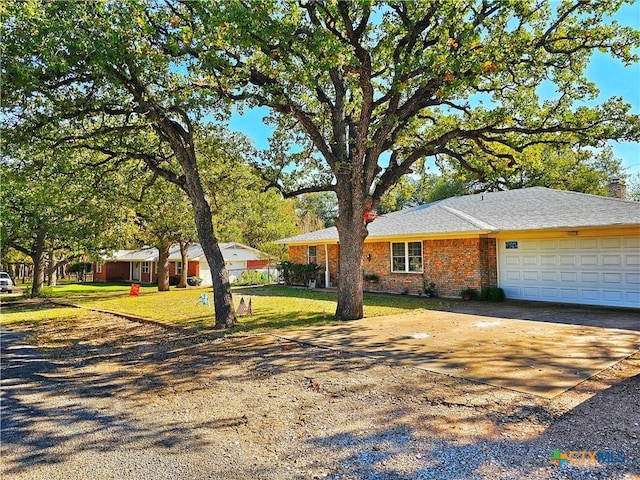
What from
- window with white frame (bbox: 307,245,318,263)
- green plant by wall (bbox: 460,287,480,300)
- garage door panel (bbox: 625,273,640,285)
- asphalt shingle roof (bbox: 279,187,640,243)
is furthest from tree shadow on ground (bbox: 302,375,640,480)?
window with white frame (bbox: 307,245,318,263)

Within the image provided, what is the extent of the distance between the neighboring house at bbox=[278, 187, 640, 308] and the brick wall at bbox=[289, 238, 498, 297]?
35 millimetres

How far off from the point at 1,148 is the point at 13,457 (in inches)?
309

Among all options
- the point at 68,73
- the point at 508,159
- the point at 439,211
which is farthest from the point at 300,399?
the point at 439,211

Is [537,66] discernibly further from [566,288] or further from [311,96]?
[566,288]

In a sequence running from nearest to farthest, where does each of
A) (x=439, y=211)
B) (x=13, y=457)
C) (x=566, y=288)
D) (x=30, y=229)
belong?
(x=13, y=457) → (x=566, y=288) → (x=439, y=211) → (x=30, y=229)

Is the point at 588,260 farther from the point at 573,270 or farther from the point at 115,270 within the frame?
the point at 115,270

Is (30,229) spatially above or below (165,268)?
above

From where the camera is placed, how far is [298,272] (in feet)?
73.6

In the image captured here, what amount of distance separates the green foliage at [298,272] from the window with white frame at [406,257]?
5.19 m

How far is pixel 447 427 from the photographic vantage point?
4.07 meters

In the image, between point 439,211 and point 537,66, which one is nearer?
point 537,66

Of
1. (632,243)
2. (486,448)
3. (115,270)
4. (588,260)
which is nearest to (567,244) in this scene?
(588,260)

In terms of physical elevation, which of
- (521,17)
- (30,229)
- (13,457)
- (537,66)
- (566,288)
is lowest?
(13,457)

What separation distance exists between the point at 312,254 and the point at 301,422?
18079 millimetres
